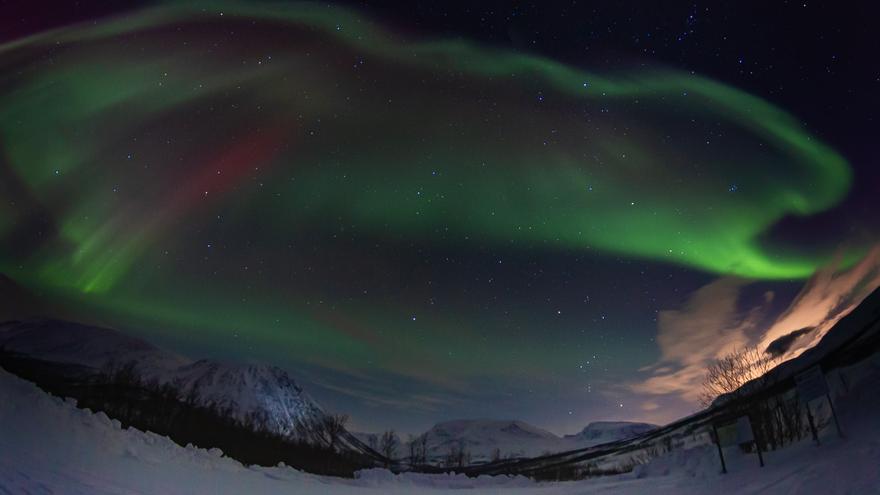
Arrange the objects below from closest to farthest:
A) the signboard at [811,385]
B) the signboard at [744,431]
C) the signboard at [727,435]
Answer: the signboard at [811,385] → the signboard at [744,431] → the signboard at [727,435]

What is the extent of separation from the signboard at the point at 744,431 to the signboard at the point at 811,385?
7.08ft

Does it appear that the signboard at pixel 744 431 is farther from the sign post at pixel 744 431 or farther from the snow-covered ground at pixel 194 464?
the snow-covered ground at pixel 194 464

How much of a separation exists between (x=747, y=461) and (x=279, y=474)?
2759 centimetres

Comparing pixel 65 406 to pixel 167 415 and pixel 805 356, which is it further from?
pixel 167 415

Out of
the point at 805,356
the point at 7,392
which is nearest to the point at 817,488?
the point at 805,356

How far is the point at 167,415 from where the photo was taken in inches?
2778

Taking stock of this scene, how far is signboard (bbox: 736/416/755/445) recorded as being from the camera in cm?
1440

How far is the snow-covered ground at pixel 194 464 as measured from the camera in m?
11.3

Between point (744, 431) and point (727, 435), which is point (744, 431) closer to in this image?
point (744, 431)

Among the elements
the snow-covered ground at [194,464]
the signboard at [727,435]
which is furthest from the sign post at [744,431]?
the snow-covered ground at [194,464]

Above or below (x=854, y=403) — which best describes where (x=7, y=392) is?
above

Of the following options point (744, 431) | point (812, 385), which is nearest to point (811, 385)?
point (812, 385)

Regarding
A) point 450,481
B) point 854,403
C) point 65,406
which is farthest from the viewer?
point 450,481

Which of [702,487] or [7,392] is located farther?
[7,392]
